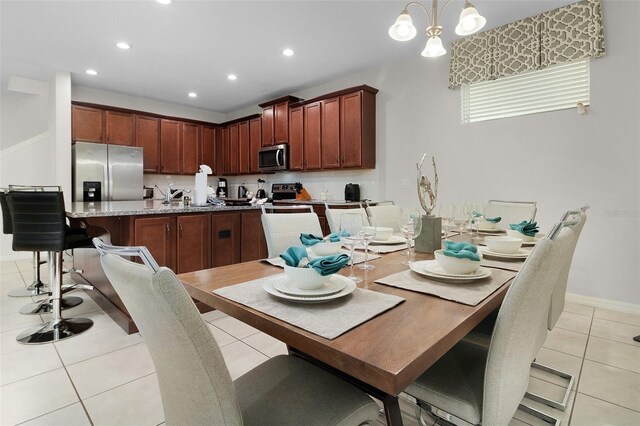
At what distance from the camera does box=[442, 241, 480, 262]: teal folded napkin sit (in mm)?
1045

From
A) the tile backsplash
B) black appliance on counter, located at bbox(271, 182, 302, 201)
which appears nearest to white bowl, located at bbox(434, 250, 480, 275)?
the tile backsplash

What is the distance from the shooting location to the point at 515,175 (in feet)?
11.0

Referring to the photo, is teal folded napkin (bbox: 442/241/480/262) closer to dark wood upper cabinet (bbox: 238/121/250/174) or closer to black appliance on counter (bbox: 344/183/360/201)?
black appliance on counter (bbox: 344/183/360/201)

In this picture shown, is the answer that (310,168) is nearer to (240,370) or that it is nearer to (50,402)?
(240,370)

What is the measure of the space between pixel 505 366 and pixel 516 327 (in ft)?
0.37

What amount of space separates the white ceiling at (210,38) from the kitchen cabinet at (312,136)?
487mm

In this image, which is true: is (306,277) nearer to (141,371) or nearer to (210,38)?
(141,371)

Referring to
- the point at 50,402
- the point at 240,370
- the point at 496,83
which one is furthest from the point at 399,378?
the point at 496,83

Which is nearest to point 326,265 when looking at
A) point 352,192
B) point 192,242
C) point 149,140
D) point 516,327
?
point 516,327

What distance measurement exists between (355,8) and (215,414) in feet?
11.0

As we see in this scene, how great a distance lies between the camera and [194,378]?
2.06 ft

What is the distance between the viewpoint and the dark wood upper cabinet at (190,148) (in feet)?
20.4

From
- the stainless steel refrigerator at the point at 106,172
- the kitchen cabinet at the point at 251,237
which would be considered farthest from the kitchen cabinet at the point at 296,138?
the stainless steel refrigerator at the point at 106,172

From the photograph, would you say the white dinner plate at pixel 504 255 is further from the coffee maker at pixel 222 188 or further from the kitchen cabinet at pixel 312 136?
the coffee maker at pixel 222 188
